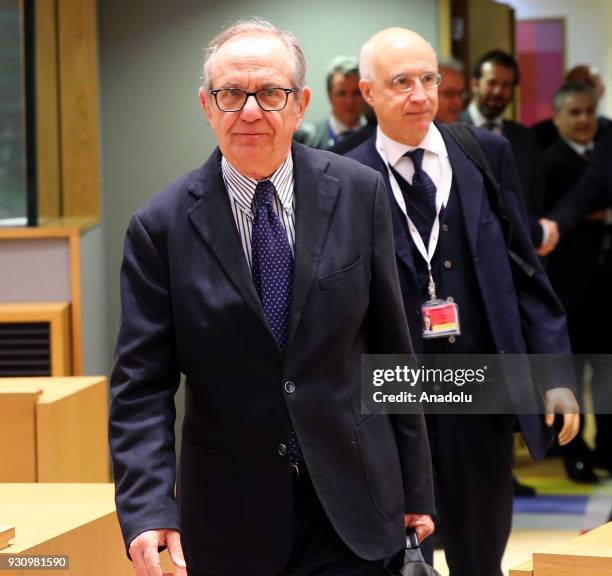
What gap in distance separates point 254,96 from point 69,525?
1218 mm

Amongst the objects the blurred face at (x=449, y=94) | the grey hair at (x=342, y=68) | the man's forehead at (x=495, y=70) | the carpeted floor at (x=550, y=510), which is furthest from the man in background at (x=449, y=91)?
the carpeted floor at (x=550, y=510)

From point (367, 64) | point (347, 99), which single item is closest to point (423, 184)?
point (367, 64)

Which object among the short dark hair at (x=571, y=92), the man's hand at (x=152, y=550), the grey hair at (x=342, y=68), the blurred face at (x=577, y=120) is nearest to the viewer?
the man's hand at (x=152, y=550)

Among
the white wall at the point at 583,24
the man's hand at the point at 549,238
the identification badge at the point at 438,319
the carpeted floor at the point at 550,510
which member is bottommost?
the carpeted floor at the point at 550,510

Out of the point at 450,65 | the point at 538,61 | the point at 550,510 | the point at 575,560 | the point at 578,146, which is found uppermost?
the point at 538,61

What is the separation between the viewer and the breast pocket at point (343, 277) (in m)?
2.58

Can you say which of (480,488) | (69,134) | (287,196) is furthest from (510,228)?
(69,134)

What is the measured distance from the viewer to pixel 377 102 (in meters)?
3.96

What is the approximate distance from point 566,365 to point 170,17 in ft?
12.9

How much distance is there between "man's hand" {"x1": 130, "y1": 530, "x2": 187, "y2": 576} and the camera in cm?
243

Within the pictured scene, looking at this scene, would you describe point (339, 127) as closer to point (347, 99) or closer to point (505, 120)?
point (347, 99)

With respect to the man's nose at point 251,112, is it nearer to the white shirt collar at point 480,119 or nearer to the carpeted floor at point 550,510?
the carpeted floor at point 550,510

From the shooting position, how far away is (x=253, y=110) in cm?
259

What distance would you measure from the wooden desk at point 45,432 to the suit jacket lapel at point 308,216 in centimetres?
186
